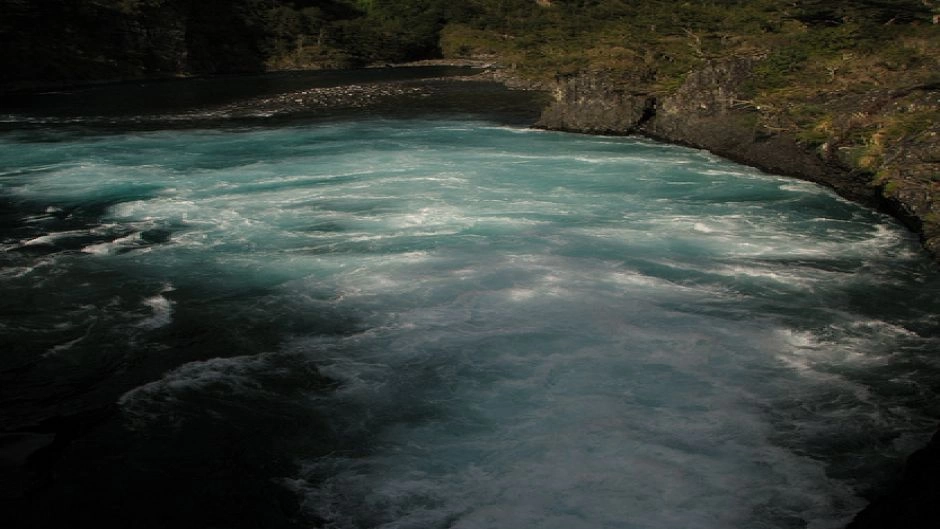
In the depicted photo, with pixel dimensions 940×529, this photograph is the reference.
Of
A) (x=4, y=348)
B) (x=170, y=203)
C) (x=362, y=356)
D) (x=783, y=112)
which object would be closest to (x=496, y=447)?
(x=362, y=356)

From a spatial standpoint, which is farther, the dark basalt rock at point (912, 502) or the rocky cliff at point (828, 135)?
the rocky cliff at point (828, 135)

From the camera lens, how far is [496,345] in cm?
936

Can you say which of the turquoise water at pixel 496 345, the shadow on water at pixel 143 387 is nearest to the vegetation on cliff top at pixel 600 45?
the turquoise water at pixel 496 345

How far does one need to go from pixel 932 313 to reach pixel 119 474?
8961 millimetres

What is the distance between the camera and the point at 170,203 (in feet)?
56.3

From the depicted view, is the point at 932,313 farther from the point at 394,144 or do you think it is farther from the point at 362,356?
the point at 394,144

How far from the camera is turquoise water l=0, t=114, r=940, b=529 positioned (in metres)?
6.66

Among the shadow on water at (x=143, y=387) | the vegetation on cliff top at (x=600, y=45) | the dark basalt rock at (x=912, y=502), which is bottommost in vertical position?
the shadow on water at (x=143, y=387)

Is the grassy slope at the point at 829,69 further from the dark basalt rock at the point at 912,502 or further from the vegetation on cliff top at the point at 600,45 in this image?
the dark basalt rock at the point at 912,502

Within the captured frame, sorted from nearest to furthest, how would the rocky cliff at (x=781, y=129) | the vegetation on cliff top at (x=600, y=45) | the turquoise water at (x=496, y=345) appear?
1. the turquoise water at (x=496, y=345)
2. the rocky cliff at (x=781, y=129)
3. the vegetation on cliff top at (x=600, y=45)

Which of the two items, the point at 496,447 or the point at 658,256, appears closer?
the point at 496,447

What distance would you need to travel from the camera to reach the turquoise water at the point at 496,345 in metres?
6.66

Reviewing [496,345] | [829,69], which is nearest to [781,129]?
[829,69]

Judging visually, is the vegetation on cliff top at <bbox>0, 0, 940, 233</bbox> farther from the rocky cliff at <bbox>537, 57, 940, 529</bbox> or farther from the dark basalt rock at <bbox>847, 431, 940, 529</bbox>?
the dark basalt rock at <bbox>847, 431, 940, 529</bbox>
